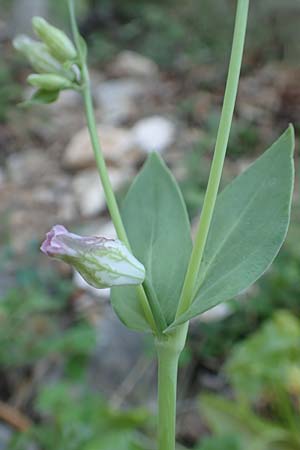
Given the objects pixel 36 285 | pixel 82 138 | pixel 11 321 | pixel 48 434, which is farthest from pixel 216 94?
pixel 48 434

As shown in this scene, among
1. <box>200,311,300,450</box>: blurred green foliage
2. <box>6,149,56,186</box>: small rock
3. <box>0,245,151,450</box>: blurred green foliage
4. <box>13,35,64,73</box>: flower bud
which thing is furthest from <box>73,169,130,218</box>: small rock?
<box>13,35,64,73</box>: flower bud

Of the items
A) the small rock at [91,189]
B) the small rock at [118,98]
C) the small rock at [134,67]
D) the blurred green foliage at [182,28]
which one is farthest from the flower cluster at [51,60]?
the small rock at [134,67]

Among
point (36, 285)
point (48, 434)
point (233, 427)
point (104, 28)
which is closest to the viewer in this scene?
point (48, 434)

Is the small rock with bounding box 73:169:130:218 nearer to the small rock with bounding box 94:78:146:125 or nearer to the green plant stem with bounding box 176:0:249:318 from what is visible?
the small rock with bounding box 94:78:146:125

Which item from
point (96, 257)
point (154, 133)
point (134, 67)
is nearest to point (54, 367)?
point (96, 257)

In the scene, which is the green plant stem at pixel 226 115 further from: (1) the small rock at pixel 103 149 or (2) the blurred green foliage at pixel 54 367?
(1) the small rock at pixel 103 149

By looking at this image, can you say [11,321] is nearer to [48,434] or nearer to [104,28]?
[48,434]
